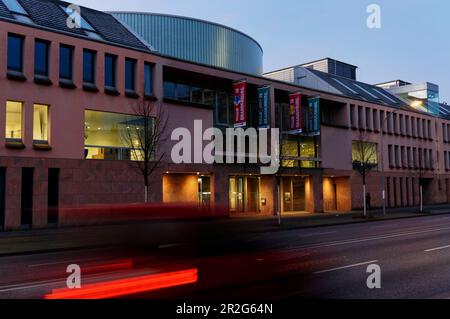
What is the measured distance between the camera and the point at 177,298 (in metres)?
6.98

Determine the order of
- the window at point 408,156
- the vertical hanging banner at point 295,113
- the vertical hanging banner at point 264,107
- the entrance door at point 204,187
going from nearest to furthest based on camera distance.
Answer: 1. the entrance door at point 204,187
2. the vertical hanging banner at point 264,107
3. the vertical hanging banner at point 295,113
4. the window at point 408,156

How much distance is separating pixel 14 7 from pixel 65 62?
458 centimetres

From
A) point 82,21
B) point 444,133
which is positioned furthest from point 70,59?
point 444,133

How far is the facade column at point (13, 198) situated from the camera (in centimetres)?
2405

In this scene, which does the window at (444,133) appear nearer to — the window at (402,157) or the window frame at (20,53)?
the window at (402,157)

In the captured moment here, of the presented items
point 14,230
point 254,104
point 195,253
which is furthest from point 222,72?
point 195,253

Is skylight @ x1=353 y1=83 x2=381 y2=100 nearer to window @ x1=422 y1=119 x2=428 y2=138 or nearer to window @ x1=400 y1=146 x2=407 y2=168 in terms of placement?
window @ x1=400 y1=146 x2=407 y2=168

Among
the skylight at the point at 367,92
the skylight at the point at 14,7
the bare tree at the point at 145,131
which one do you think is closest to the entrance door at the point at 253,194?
the bare tree at the point at 145,131

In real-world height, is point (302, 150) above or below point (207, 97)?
below

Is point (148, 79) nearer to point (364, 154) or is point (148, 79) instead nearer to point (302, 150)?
point (302, 150)

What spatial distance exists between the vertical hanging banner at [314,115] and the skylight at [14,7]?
23.6 m

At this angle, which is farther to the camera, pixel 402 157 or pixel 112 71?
pixel 402 157

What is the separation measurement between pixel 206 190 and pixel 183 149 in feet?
13.8

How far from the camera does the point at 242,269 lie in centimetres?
775
